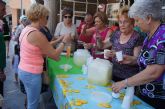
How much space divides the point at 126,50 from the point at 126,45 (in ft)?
0.15

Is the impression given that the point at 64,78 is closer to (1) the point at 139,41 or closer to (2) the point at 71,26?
(1) the point at 139,41

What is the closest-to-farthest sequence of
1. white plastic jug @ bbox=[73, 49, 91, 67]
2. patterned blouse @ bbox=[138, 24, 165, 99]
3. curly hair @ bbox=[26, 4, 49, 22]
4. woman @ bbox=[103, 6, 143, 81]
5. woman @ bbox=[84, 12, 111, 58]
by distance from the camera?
patterned blouse @ bbox=[138, 24, 165, 99]
woman @ bbox=[103, 6, 143, 81]
curly hair @ bbox=[26, 4, 49, 22]
white plastic jug @ bbox=[73, 49, 91, 67]
woman @ bbox=[84, 12, 111, 58]

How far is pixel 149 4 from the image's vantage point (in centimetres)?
150

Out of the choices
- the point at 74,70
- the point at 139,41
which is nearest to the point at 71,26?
the point at 74,70

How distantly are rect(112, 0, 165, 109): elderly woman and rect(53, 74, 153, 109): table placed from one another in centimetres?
12

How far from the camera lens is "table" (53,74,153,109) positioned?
1.58 meters

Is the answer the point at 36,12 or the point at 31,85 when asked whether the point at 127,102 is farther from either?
the point at 36,12

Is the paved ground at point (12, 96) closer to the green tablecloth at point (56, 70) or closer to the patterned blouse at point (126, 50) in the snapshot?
the green tablecloth at point (56, 70)

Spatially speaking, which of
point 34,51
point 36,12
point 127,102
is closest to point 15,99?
point 34,51

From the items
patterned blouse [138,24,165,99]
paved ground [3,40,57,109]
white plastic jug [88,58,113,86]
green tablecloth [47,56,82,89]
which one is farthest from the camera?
paved ground [3,40,57,109]

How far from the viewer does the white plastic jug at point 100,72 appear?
6.22 ft

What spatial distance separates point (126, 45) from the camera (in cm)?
207

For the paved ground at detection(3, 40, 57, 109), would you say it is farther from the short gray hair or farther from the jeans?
the short gray hair

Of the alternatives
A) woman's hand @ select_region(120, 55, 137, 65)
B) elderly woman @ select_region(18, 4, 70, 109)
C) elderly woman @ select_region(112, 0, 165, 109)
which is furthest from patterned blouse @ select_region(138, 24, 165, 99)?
elderly woman @ select_region(18, 4, 70, 109)
